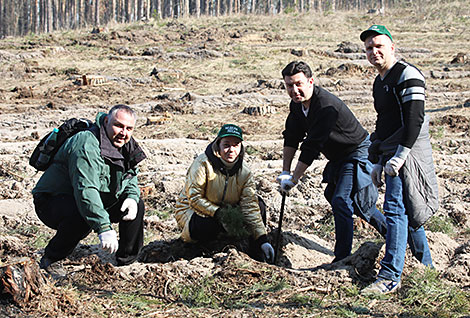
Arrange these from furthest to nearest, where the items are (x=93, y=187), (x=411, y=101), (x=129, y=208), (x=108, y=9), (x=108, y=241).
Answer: (x=108, y=9) < (x=129, y=208) < (x=93, y=187) < (x=108, y=241) < (x=411, y=101)

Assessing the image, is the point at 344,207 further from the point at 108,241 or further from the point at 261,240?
the point at 108,241

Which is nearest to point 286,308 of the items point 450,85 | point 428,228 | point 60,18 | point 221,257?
point 221,257

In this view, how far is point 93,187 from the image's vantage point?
3.91 meters

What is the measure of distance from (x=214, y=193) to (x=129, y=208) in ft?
2.56

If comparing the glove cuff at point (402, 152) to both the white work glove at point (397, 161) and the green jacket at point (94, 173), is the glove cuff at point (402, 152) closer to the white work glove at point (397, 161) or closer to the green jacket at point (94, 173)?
the white work glove at point (397, 161)

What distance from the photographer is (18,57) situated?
21.4 metres

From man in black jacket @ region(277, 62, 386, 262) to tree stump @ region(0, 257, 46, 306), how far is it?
2195 mm

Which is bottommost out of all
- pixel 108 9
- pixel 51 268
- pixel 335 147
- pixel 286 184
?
pixel 51 268

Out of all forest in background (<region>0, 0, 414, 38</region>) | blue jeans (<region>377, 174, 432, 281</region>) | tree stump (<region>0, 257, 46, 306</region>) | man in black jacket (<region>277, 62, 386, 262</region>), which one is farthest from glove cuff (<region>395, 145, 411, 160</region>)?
forest in background (<region>0, 0, 414, 38</region>)

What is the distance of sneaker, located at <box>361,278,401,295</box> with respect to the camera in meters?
3.60

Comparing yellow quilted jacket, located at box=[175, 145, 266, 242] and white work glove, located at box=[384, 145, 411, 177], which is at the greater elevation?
white work glove, located at box=[384, 145, 411, 177]

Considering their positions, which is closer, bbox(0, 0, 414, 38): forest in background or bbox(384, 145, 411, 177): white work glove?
bbox(384, 145, 411, 177): white work glove

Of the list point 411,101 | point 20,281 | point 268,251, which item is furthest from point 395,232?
point 20,281

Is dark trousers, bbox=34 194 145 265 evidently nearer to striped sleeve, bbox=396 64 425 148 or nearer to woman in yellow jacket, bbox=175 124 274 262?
woman in yellow jacket, bbox=175 124 274 262
